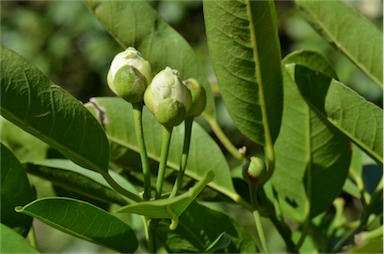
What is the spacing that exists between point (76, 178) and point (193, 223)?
172 mm

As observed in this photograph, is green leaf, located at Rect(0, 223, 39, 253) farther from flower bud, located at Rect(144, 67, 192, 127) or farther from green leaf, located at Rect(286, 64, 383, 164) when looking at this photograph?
green leaf, located at Rect(286, 64, 383, 164)

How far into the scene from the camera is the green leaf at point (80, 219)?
0.72 metres

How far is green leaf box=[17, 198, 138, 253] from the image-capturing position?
723mm

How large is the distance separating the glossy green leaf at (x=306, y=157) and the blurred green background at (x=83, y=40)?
2.55 meters

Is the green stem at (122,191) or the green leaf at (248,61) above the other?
the green leaf at (248,61)

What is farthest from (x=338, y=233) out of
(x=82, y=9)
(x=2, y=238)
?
(x=82, y=9)

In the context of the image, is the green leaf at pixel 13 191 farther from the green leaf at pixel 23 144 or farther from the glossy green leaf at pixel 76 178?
the green leaf at pixel 23 144

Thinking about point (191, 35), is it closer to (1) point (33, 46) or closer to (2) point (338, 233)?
(1) point (33, 46)

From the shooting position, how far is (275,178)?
1.03 meters

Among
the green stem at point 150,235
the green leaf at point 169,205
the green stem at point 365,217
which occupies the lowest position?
the green stem at point 365,217

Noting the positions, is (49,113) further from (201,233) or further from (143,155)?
(201,233)

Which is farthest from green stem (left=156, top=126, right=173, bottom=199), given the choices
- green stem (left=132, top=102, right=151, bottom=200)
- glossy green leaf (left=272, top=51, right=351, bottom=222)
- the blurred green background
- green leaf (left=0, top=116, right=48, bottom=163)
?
the blurred green background

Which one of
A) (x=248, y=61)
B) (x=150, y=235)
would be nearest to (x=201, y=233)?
(x=150, y=235)

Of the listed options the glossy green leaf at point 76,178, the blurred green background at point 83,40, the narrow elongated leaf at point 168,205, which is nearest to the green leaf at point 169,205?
the narrow elongated leaf at point 168,205
